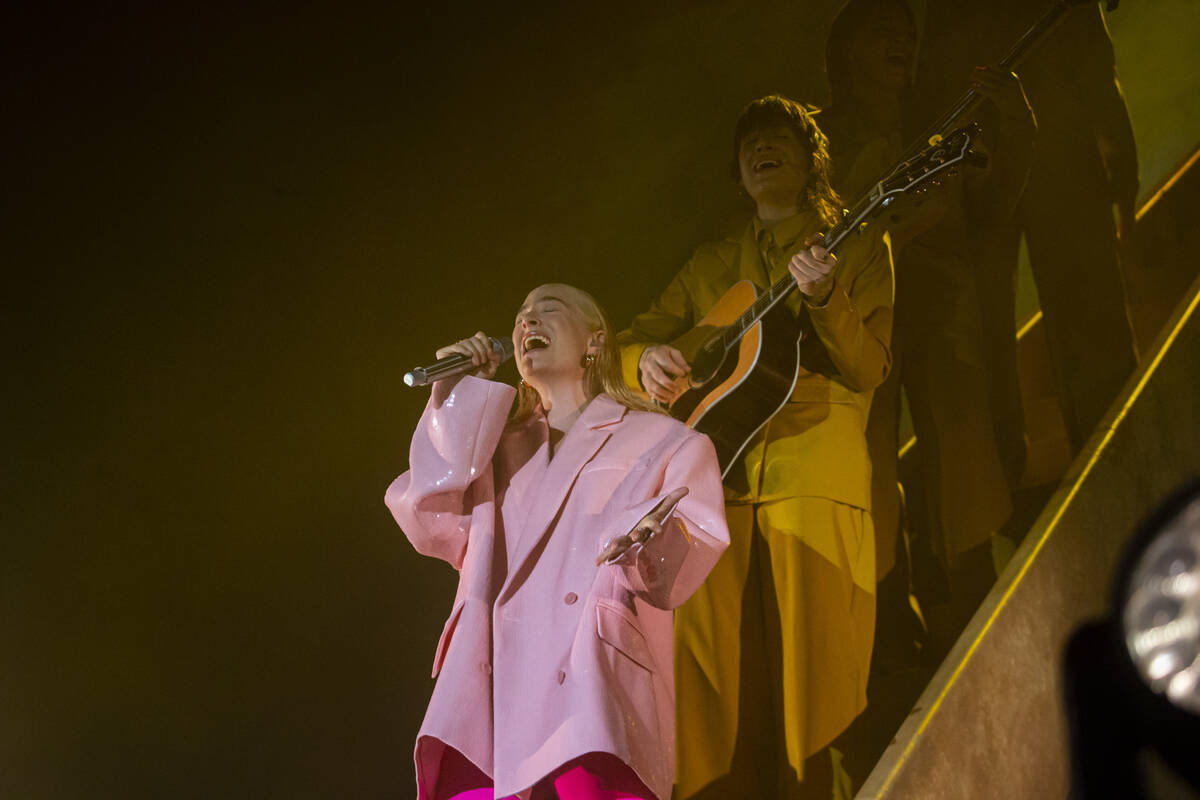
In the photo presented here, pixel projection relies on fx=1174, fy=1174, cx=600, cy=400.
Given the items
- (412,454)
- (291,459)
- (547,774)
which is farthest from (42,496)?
(547,774)

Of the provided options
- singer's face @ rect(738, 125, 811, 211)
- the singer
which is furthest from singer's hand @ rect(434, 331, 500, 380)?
singer's face @ rect(738, 125, 811, 211)

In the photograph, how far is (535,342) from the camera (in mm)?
3084

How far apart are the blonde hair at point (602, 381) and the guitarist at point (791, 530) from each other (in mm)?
48

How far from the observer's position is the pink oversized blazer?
2.46 m

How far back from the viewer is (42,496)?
335 cm

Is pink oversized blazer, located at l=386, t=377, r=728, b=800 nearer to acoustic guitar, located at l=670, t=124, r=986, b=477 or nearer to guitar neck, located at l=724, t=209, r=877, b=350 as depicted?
acoustic guitar, located at l=670, t=124, r=986, b=477

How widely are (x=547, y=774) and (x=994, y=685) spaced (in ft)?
3.36

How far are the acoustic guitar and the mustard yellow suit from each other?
0.03 metres

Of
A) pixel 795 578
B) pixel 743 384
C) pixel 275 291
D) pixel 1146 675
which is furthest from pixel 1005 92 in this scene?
pixel 1146 675

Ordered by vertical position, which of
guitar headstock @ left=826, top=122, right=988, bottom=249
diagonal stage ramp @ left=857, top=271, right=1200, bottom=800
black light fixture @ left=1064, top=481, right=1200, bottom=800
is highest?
guitar headstock @ left=826, top=122, right=988, bottom=249

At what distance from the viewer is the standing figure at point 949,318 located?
2.85m

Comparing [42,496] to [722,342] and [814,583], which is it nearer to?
[722,342]

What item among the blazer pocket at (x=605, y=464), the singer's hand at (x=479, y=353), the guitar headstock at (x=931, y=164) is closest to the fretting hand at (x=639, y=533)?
the blazer pocket at (x=605, y=464)

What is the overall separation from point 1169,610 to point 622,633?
1.48 meters
